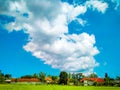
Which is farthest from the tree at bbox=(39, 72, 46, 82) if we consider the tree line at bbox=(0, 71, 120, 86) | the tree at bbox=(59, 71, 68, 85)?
the tree at bbox=(59, 71, 68, 85)

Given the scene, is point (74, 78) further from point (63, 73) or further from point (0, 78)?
point (0, 78)

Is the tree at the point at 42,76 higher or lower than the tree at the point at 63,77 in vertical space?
higher

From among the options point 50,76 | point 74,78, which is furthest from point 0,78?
point 50,76

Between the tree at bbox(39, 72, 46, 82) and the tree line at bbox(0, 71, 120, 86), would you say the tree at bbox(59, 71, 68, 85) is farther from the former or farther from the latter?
the tree at bbox(39, 72, 46, 82)

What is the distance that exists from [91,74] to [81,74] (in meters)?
29.2

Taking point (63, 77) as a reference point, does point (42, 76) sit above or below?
→ above

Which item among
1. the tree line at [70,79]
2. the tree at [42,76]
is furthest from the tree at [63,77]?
the tree at [42,76]

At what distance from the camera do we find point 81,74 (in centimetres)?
11388

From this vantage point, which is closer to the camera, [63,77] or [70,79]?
[63,77]

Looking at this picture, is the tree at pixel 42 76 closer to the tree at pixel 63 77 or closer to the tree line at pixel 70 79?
the tree line at pixel 70 79

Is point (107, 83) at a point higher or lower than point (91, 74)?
lower

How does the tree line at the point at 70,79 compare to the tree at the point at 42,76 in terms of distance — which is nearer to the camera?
the tree line at the point at 70,79

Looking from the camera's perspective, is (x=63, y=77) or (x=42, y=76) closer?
(x=63, y=77)

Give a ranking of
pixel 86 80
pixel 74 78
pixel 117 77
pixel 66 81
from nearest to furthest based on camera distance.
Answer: pixel 66 81, pixel 117 77, pixel 74 78, pixel 86 80
